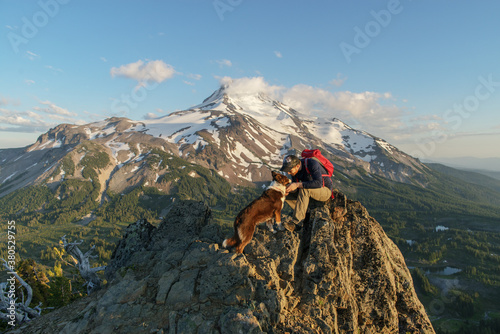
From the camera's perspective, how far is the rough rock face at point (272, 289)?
669 centimetres

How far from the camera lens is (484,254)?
14438cm

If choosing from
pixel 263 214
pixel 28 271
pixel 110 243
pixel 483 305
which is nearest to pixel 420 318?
pixel 263 214

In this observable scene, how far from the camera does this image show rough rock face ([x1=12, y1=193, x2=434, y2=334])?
21.9ft

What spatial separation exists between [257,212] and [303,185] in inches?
78.2

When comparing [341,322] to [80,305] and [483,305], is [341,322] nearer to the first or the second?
[80,305]

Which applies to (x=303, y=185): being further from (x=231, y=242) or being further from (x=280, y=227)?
(x=231, y=242)

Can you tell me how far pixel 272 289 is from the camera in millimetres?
7371

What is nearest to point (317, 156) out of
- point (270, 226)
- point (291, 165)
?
point (291, 165)

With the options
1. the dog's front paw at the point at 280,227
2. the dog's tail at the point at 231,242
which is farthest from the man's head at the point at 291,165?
the dog's tail at the point at 231,242

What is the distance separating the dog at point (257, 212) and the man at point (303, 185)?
0.45 m

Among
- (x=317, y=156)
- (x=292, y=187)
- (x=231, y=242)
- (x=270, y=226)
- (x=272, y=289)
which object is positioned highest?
(x=317, y=156)

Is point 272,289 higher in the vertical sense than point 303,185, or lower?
lower

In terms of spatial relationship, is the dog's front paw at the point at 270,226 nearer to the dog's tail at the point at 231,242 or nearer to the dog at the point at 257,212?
the dog at the point at 257,212

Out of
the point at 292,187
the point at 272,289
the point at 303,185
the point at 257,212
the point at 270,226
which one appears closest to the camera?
the point at 272,289
